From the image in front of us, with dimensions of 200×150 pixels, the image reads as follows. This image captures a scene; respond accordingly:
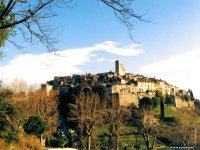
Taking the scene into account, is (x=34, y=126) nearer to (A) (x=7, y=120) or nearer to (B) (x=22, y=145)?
(B) (x=22, y=145)

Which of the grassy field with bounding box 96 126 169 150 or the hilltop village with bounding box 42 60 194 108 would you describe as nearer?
the grassy field with bounding box 96 126 169 150

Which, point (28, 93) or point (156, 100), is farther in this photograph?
point (156, 100)

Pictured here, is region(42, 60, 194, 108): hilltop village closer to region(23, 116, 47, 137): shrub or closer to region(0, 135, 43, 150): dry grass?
region(23, 116, 47, 137): shrub

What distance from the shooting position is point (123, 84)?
153125 millimetres

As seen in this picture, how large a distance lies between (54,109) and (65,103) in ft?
61.5

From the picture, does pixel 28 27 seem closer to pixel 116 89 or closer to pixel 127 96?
pixel 127 96

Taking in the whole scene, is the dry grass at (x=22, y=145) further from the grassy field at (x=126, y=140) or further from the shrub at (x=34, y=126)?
the grassy field at (x=126, y=140)

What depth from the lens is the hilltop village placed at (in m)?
136

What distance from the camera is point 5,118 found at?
105 ft

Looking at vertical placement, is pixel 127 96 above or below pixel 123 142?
above

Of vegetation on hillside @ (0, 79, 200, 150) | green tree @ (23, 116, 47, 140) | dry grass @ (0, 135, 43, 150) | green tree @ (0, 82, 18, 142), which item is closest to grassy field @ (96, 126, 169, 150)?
→ vegetation on hillside @ (0, 79, 200, 150)

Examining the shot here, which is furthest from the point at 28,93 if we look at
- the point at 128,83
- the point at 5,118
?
the point at 128,83

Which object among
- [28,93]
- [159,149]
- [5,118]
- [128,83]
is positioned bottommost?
[159,149]

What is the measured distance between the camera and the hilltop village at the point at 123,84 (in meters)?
136
